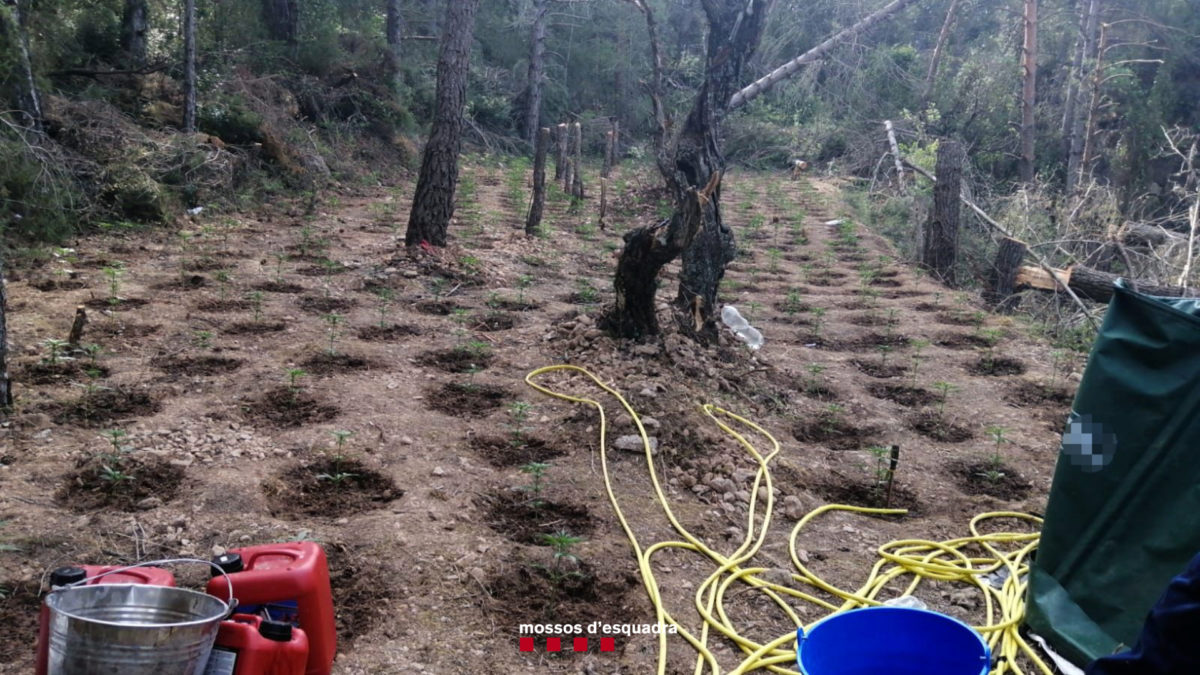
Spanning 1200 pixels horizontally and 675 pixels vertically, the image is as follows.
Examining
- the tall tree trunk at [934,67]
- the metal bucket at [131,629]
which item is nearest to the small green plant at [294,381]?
the metal bucket at [131,629]

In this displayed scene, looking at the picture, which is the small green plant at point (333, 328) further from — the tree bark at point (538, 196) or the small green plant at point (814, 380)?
the tree bark at point (538, 196)

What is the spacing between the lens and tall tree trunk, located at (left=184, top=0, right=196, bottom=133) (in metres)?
9.69

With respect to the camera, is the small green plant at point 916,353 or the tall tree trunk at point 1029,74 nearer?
the small green plant at point 916,353

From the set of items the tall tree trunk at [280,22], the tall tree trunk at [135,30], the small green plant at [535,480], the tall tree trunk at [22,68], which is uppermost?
the tall tree trunk at [280,22]

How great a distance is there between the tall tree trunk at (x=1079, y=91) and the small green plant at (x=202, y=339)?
44.8 ft

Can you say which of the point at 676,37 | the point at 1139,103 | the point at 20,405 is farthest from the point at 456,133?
the point at 676,37

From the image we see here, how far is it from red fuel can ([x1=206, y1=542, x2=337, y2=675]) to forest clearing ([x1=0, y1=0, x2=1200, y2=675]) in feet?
0.04

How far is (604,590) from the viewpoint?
3.08m

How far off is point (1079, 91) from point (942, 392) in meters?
13.4

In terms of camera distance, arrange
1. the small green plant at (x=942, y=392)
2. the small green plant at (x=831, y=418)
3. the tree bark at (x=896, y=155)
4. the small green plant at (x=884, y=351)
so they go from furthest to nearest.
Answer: the tree bark at (x=896, y=155) → the small green plant at (x=884, y=351) → the small green plant at (x=942, y=392) → the small green plant at (x=831, y=418)

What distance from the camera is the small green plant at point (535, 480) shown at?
11.6ft

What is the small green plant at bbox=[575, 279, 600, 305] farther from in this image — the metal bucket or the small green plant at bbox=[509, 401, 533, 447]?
the metal bucket

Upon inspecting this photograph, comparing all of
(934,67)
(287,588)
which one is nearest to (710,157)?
(287,588)

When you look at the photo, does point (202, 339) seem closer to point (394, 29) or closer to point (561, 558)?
point (561, 558)
